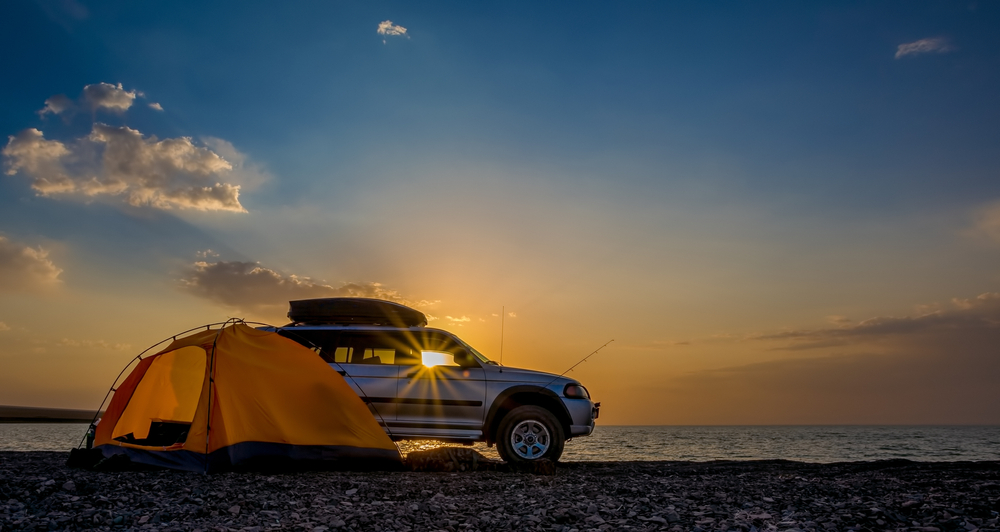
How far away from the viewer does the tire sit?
1088cm

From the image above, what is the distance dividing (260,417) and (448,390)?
303 cm

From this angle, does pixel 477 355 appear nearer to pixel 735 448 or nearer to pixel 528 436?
pixel 528 436

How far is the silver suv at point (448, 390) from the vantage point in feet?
35.7

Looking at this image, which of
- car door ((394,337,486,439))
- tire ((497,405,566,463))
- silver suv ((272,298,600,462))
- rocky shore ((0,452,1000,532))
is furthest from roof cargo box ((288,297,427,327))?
rocky shore ((0,452,1000,532))

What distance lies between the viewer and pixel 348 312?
11.5m

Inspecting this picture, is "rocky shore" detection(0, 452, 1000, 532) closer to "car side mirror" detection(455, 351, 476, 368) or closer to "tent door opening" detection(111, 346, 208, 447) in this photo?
"tent door opening" detection(111, 346, 208, 447)

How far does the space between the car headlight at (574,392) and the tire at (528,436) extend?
465 millimetres

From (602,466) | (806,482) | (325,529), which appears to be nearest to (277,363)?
(325,529)

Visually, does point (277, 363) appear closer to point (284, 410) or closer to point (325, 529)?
point (284, 410)

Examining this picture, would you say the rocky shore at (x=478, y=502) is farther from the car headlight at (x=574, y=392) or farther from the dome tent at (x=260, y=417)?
the car headlight at (x=574, y=392)

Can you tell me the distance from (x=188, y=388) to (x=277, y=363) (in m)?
3.00

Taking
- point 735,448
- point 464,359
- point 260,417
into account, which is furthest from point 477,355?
point 735,448

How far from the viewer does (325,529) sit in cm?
597

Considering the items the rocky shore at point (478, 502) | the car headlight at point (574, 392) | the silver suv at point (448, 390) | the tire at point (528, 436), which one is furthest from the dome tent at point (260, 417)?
the car headlight at point (574, 392)
